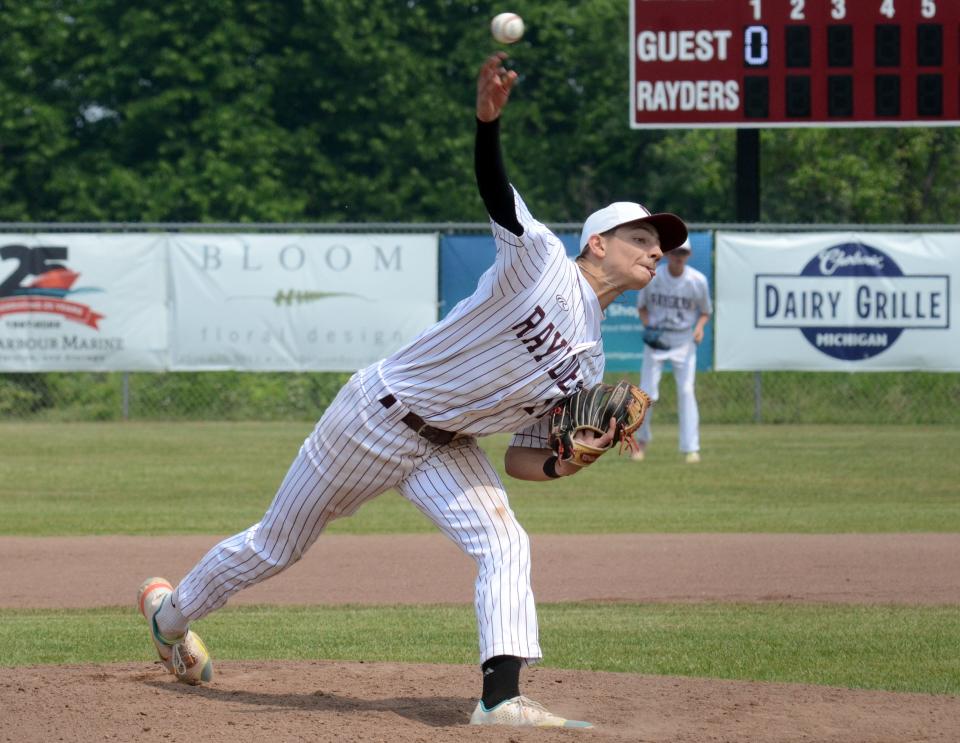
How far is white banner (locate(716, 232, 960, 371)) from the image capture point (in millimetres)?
16156

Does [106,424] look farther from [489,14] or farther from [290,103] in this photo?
[489,14]

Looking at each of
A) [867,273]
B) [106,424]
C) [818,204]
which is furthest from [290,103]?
[867,273]

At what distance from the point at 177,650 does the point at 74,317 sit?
1136 centimetres

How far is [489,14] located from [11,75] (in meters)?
10.2

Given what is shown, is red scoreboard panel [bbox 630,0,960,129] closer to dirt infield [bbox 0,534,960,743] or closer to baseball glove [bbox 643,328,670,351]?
baseball glove [bbox 643,328,670,351]

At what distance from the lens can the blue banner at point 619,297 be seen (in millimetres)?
16219

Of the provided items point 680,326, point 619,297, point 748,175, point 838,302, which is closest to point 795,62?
point 748,175

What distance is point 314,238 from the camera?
16.3 metres

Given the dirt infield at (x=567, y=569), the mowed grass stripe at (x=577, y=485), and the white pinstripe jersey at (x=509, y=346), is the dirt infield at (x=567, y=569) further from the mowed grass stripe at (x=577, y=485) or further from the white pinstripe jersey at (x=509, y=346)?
the white pinstripe jersey at (x=509, y=346)

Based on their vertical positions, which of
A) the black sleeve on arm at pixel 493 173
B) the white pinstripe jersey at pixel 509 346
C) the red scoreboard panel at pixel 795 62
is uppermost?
the red scoreboard panel at pixel 795 62

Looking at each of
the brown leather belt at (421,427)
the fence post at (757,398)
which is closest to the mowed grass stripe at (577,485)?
the fence post at (757,398)

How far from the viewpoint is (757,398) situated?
56.7ft

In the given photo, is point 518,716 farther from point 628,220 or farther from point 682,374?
point 682,374

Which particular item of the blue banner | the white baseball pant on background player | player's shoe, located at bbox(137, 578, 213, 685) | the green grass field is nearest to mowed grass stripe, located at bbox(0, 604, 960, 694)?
the green grass field
